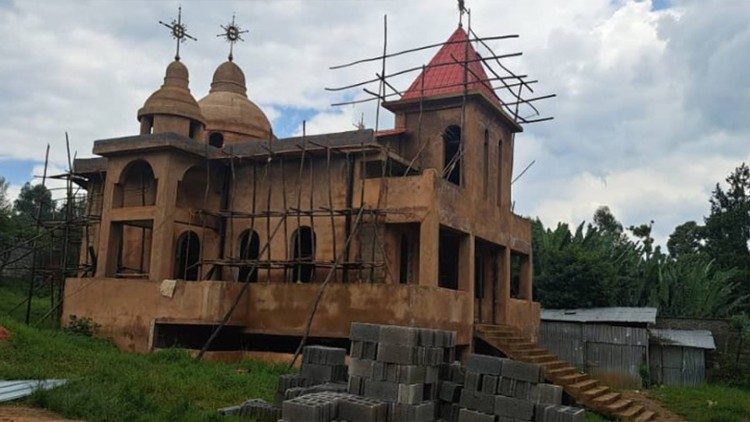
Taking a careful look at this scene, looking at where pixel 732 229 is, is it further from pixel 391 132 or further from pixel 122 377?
pixel 122 377

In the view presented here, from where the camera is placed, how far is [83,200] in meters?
26.0

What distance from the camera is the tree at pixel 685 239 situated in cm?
4064

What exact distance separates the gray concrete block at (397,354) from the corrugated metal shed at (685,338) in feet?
42.3

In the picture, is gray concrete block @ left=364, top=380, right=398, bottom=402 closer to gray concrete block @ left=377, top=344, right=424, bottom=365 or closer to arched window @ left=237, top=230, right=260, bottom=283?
gray concrete block @ left=377, top=344, right=424, bottom=365

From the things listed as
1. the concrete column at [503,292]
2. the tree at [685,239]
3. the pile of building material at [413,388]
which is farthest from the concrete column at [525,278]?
the tree at [685,239]

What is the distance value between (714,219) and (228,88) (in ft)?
85.8

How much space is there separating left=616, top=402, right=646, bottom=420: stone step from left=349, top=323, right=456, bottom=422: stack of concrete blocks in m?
5.85

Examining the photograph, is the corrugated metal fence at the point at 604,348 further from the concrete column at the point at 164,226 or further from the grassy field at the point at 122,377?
the concrete column at the point at 164,226

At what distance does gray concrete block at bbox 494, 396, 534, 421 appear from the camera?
1038cm

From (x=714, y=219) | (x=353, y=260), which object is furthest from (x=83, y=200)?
(x=714, y=219)

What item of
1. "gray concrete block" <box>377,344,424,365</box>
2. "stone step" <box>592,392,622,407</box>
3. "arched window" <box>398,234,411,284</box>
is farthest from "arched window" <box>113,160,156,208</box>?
"stone step" <box>592,392,622,407</box>

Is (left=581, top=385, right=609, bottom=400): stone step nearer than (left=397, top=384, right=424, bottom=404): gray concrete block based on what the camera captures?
No

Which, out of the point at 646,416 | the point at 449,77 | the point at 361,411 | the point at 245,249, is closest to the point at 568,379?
the point at 646,416

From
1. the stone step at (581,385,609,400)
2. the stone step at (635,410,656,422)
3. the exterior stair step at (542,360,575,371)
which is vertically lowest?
the stone step at (635,410,656,422)
